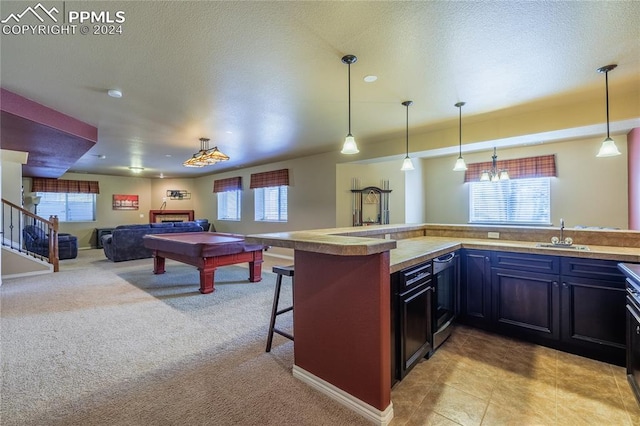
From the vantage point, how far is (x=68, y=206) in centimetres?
893

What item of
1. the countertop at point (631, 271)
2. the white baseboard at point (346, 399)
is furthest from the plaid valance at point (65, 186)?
the countertop at point (631, 271)

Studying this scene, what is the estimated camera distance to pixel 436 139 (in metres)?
4.39

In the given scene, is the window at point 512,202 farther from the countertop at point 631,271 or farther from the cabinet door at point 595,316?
the countertop at point 631,271

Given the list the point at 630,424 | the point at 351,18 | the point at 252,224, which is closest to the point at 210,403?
the point at 630,424

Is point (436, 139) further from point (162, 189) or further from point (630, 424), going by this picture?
point (162, 189)

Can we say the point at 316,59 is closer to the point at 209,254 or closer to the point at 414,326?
the point at 414,326

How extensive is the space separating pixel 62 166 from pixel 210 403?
710cm

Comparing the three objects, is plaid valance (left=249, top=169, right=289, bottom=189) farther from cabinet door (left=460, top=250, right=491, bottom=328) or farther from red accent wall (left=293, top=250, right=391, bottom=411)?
red accent wall (left=293, top=250, right=391, bottom=411)

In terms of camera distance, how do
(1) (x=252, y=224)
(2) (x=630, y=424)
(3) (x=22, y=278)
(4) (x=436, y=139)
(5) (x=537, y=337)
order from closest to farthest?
1. (2) (x=630, y=424)
2. (5) (x=537, y=337)
3. (4) (x=436, y=139)
4. (3) (x=22, y=278)
5. (1) (x=252, y=224)

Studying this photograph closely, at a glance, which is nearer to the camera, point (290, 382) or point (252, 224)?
point (290, 382)

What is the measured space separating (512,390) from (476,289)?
106cm

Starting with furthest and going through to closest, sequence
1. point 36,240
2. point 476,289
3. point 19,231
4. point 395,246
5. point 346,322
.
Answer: point 36,240 → point 19,231 → point 476,289 → point 346,322 → point 395,246

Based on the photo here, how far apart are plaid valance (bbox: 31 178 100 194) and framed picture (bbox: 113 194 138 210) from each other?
Result: 0.60m

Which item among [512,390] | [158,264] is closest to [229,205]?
[158,264]
